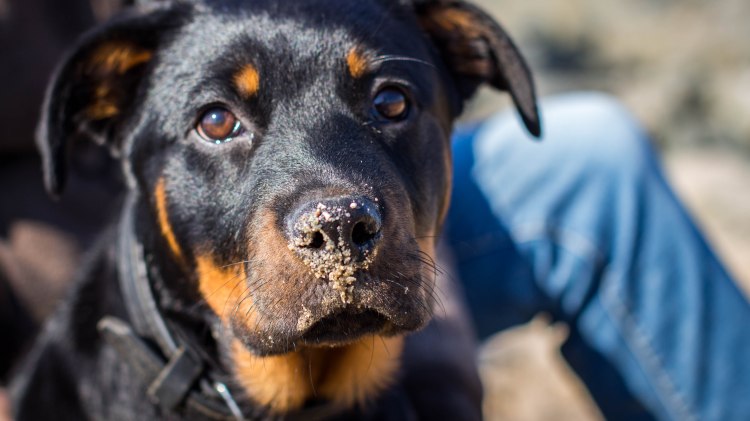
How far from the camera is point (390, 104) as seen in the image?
2354 mm

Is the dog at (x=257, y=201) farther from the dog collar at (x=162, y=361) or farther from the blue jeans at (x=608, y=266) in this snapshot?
the blue jeans at (x=608, y=266)

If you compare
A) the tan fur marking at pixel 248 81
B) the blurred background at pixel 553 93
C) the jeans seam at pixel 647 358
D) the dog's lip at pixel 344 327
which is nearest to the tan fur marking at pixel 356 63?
the tan fur marking at pixel 248 81

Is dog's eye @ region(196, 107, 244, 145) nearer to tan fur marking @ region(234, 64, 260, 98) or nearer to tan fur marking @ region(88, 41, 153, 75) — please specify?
tan fur marking @ region(234, 64, 260, 98)

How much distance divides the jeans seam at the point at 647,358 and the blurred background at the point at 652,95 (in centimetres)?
172

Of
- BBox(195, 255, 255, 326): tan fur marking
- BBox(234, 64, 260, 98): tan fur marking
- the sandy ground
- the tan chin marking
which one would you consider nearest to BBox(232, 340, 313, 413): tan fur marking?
the tan chin marking

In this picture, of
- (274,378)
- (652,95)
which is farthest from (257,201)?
(652,95)

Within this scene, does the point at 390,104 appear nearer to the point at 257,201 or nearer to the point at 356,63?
Answer: the point at 356,63

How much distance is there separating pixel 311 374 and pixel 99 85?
109 centimetres

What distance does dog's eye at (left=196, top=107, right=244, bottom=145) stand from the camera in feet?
7.43

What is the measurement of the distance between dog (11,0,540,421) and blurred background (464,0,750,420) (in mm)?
2637

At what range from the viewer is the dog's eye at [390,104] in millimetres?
2340

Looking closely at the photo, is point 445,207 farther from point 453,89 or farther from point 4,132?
point 4,132

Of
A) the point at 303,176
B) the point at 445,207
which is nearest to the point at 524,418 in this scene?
the point at 445,207

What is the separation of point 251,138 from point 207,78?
210 millimetres
